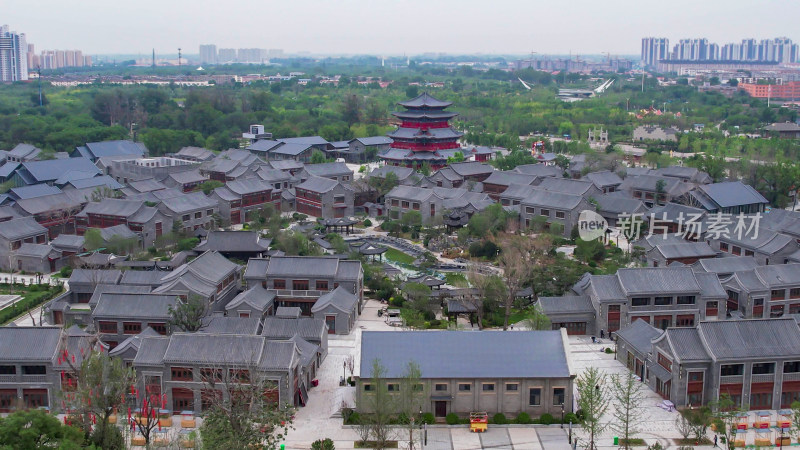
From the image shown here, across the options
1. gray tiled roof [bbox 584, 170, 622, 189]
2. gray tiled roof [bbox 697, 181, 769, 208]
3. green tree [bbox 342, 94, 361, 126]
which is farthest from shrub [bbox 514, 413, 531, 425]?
green tree [bbox 342, 94, 361, 126]

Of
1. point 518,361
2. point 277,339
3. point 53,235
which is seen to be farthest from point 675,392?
point 53,235

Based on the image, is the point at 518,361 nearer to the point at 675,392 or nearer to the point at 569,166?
the point at 675,392

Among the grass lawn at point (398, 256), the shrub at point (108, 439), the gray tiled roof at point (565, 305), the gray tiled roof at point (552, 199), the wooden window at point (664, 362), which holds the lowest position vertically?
the shrub at point (108, 439)

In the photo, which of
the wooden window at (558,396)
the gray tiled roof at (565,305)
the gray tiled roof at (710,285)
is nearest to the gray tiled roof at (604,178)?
the gray tiled roof at (710,285)

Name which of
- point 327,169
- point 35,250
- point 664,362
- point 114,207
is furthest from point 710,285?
point 327,169

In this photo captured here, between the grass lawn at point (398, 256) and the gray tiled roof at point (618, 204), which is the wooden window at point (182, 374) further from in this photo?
the gray tiled roof at point (618, 204)

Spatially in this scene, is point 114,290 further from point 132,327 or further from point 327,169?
point 327,169
